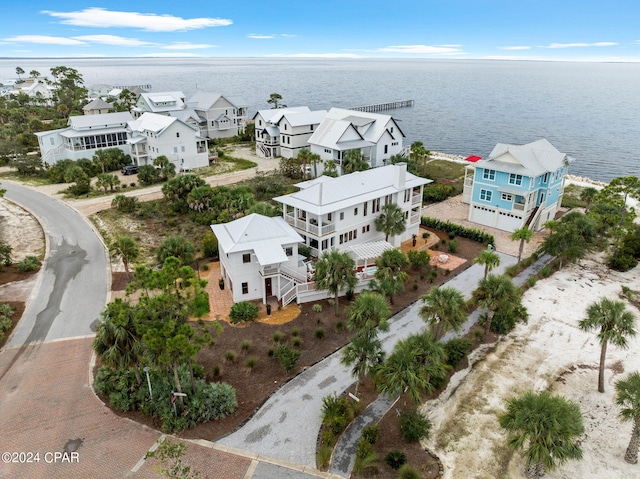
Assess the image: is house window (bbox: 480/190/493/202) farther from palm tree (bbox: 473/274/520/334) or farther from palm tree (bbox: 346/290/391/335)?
palm tree (bbox: 346/290/391/335)

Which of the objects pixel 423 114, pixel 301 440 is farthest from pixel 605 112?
pixel 301 440

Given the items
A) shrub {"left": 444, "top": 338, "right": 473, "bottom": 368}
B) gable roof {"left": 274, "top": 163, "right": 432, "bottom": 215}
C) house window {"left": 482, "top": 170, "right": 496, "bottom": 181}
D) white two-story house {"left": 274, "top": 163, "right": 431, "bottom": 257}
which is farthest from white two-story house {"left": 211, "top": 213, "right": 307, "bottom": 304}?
house window {"left": 482, "top": 170, "right": 496, "bottom": 181}

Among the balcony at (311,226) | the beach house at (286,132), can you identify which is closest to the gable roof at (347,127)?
the beach house at (286,132)

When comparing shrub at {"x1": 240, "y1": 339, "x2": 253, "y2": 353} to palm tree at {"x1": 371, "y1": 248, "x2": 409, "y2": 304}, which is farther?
palm tree at {"x1": 371, "y1": 248, "x2": 409, "y2": 304}

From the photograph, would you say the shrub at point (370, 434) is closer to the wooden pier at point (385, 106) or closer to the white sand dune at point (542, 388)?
the white sand dune at point (542, 388)

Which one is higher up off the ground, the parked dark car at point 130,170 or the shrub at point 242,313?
the parked dark car at point 130,170

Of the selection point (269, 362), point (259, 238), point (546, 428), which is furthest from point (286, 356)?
point (546, 428)
